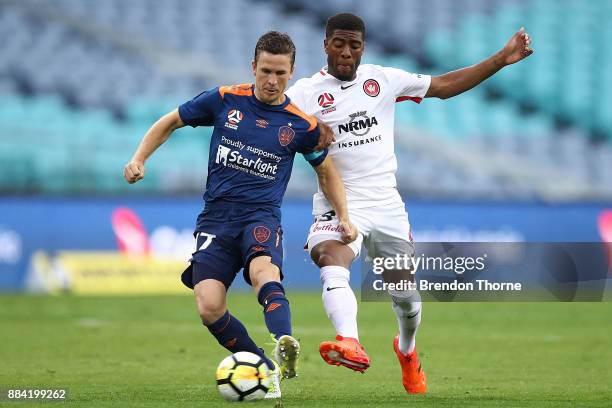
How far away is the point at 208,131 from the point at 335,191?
12085mm

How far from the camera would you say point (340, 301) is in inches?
254


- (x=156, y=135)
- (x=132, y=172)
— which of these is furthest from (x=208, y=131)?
(x=132, y=172)

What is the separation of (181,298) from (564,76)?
9186mm

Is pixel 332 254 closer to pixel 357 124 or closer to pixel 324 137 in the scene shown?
pixel 324 137

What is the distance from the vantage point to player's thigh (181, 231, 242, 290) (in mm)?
6438

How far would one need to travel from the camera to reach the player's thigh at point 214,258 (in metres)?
6.44

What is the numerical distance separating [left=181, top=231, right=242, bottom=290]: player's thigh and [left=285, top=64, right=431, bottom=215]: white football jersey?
717 mm

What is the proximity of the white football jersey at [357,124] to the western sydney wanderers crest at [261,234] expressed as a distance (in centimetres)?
62

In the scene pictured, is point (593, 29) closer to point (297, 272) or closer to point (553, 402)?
point (297, 272)

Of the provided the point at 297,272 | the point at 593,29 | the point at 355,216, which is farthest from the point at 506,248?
the point at 593,29

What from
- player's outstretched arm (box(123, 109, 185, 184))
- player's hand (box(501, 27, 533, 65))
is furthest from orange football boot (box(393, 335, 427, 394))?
player's outstretched arm (box(123, 109, 185, 184))

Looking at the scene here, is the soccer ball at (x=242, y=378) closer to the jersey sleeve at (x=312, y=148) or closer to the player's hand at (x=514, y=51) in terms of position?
the jersey sleeve at (x=312, y=148)

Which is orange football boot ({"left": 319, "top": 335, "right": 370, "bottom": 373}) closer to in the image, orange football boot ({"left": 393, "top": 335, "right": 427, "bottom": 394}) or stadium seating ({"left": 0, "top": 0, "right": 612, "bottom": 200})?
orange football boot ({"left": 393, "top": 335, "right": 427, "bottom": 394})

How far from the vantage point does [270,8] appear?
21844mm
